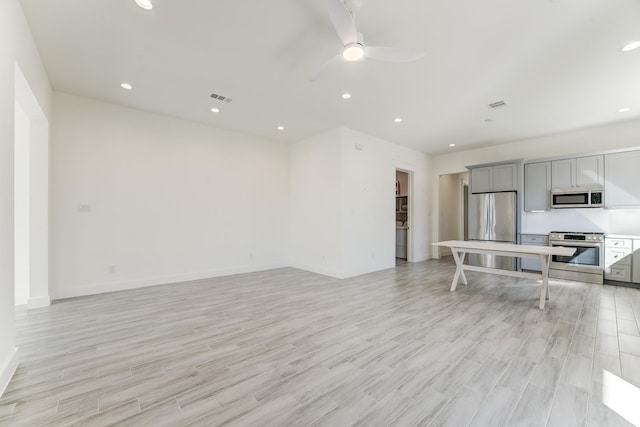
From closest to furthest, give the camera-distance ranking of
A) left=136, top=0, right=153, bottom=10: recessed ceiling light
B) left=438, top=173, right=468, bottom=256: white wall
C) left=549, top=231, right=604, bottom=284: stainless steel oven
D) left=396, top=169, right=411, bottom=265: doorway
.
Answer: left=136, top=0, right=153, bottom=10: recessed ceiling light, left=549, top=231, right=604, bottom=284: stainless steel oven, left=396, top=169, right=411, bottom=265: doorway, left=438, top=173, right=468, bottom=256: white wall

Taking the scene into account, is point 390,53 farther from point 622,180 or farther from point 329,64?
point 622,180

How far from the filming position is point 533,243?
5590 millimetres

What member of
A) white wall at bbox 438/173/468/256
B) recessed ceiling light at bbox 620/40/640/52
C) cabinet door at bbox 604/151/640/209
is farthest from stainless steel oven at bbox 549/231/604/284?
recessed ceiling light at bbox 620/40/640/52

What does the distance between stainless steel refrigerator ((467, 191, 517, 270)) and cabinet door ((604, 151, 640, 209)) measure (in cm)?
142

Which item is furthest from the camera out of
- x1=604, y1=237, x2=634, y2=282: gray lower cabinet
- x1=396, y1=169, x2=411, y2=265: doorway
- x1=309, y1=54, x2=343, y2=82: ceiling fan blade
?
x1=396, y1=169, x2=411, y2=265: doorway

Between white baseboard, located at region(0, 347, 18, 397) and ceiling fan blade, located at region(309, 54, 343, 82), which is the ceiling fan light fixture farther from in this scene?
white baseboard, located at region(0, 347, 18, 397)

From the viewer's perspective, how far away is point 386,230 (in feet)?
20.5

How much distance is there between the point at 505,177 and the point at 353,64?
4829 millimetres

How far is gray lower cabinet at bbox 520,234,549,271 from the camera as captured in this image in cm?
545

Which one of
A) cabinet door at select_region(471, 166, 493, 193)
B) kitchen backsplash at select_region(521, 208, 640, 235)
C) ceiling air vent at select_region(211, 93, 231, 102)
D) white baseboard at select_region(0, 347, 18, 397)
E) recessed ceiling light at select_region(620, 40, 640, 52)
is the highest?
ceiling air vent at select_region(211, 93, 231, 102)

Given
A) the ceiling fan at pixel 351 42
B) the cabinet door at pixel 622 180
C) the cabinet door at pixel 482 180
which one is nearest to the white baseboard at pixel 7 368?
the ceiling fan at pixel 351 42

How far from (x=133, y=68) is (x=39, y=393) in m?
3.41

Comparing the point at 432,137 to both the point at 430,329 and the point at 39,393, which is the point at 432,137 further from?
the point at 39,393

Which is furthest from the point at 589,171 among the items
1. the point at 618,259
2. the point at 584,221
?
the point at 618,259
